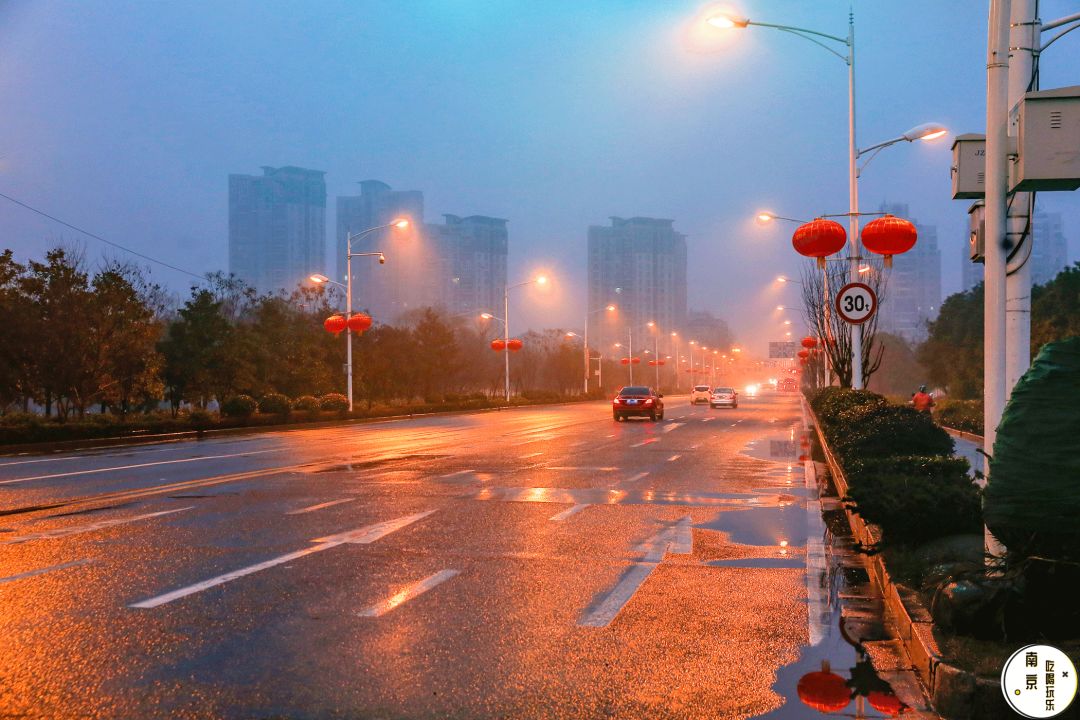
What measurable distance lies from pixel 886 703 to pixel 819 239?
430 inches

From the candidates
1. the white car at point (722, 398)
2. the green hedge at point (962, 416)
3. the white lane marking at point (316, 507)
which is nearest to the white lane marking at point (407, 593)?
the white lane marking at point (316, 507)

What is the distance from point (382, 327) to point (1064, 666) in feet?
223

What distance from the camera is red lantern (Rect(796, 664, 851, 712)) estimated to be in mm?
5160

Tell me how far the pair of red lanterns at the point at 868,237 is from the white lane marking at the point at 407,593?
878 centimetres

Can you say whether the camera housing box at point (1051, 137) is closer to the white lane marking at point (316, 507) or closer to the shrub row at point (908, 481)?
the shrub row at point (908, 481)

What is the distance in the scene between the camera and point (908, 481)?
29.7 ft

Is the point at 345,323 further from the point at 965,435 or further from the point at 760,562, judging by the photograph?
the point at 760,562

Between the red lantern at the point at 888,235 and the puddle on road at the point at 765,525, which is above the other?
the red lantern at the point at 888,235

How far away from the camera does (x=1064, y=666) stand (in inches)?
195

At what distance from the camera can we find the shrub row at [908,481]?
8367 mm

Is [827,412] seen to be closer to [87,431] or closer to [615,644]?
[615,644]

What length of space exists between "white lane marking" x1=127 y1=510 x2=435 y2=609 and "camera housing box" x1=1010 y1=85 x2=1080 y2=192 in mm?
6981

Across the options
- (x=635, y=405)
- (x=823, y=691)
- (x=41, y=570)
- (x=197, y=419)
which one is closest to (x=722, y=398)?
(x=635, y=405)

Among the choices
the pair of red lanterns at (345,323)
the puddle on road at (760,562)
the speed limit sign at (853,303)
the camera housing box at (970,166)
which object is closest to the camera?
the camera housing box at (970,166)
